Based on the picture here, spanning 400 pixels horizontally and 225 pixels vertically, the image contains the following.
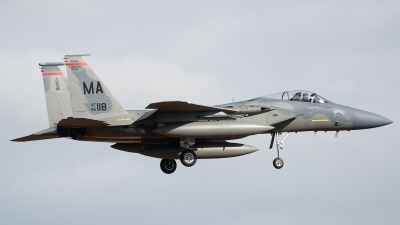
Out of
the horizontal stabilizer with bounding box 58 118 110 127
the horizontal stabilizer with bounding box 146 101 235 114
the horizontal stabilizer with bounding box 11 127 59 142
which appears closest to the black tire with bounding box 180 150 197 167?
the horizontal stabilizer with bounding box 146 101 235 114

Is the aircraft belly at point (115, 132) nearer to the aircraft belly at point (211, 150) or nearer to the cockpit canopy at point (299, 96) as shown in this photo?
the aircraft belly at point (211, 150)

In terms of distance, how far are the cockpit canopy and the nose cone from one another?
4.30 feet

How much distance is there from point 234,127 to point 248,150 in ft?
5.44

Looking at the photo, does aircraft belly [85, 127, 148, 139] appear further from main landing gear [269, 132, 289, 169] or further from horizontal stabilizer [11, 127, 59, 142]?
main landing gear [269, 132, 289, 169]

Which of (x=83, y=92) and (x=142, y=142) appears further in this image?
(x=142, y=142)

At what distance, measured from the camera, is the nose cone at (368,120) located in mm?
26969

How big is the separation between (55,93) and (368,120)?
10790 mm

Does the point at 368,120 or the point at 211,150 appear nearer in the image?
the point at 211,150

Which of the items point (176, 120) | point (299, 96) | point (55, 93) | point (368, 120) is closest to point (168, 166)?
point (176, 120)

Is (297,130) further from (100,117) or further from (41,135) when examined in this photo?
(41,135)

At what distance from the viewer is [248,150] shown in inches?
1015

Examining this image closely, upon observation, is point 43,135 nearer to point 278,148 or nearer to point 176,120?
point 176,120

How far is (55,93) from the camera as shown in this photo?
25703 mm

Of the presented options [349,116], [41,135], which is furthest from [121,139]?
[349,116]
